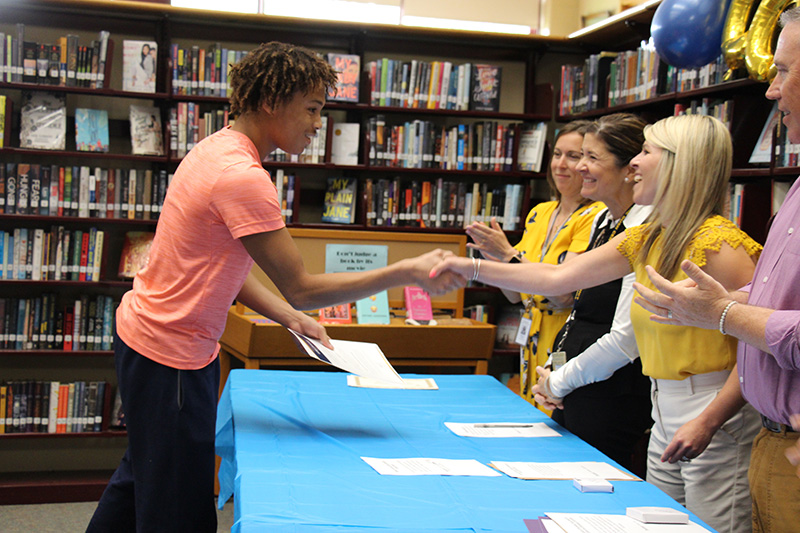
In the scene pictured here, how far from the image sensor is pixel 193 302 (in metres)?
1.72

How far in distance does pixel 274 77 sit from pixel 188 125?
291cm

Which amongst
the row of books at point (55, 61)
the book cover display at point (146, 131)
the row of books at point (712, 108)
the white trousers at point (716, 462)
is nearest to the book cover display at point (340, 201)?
the book cover display at point (146, 131)

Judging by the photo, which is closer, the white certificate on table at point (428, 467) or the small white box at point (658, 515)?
the small white box at point (658, 515)

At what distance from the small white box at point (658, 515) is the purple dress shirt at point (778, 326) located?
343 mm

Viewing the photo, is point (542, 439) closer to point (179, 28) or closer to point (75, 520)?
point (75, 520)

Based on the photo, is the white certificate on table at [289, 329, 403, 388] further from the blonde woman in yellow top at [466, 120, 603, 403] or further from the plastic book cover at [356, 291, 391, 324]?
the plastic book cover at [356, 291, 391, 324]

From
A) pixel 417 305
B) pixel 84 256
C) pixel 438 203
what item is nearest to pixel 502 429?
pixel 417 305

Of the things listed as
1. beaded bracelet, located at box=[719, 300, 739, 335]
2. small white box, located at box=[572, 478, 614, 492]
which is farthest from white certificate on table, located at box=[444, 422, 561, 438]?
beaded bracelet, located at box=[719, 300, 739, 335]

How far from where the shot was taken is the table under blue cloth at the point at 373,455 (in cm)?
138

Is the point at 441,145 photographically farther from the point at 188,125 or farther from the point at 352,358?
the point at 352,358

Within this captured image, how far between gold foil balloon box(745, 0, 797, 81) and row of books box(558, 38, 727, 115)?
3.00 ft

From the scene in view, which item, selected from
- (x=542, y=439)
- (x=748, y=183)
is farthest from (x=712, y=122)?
(x=748, y=183)

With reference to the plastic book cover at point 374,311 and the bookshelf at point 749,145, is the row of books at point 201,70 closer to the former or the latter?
the plastic book cover at point 374,311

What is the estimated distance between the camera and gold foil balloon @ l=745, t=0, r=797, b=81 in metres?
2.62
